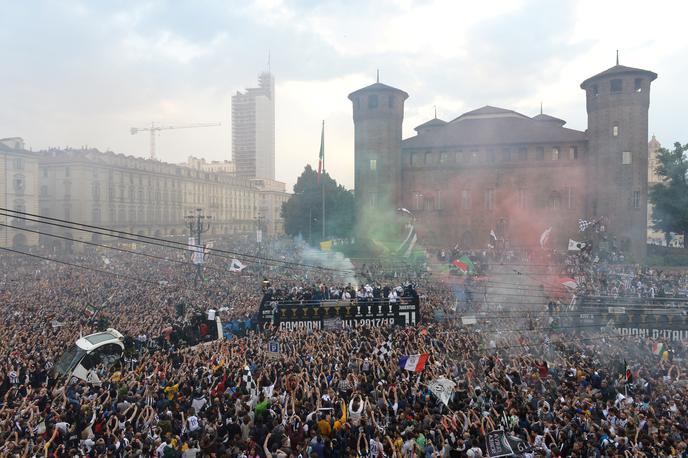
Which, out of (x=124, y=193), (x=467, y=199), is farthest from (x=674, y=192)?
(x=124, y=193)

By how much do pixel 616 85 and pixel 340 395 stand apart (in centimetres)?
4098

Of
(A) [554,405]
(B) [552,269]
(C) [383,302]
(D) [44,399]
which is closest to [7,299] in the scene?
(D) [44,399]

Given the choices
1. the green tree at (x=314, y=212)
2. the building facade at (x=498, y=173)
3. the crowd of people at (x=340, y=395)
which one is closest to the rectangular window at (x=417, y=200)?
the building facade at (x=498, y=173)

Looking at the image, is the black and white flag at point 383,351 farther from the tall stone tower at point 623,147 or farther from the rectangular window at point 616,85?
the rectangular window at point 616,85

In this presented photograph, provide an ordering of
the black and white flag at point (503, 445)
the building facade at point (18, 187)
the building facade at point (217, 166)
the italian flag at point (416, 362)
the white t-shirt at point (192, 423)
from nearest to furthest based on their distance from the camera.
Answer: the black and white flag at point (503, 445), the white t-shirt at point (192, 423), the italian flag at point (416, 362), the building facade at point (18, 187), the building facade at point (217, 166)

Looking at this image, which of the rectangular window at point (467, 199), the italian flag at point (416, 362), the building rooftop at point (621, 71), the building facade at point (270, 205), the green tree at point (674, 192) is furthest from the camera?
the building facade at point (270, 205)

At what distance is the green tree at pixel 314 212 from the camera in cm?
5672

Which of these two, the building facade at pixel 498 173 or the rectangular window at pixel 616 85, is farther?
the building facade at pixel 498 173

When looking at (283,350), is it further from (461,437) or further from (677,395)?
(677,395)

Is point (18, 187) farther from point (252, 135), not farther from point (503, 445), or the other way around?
point (252, 135)

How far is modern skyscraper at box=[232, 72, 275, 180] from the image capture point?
141875 mm

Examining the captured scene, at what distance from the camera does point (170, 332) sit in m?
16.1

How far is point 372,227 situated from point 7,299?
31.2m

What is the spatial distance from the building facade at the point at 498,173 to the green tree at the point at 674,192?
423 cm
